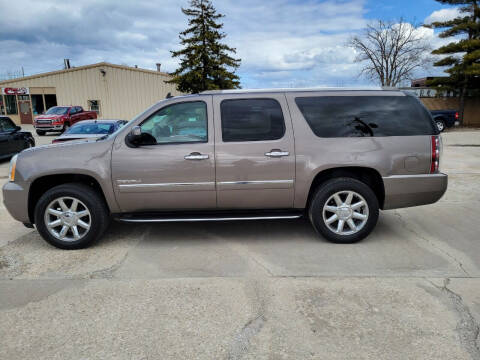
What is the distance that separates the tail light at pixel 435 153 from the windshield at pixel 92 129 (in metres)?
7.87

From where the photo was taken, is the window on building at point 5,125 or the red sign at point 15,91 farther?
the red sign at point 15,91

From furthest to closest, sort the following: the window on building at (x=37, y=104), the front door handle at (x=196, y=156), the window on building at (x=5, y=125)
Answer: the window on building at (x=37, y=104) < the window on building at (x=5, y=125) < the front door handle at (x=196, y=156)

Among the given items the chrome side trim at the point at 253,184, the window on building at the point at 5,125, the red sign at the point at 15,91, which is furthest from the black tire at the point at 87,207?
the red sign at the point at 15,91

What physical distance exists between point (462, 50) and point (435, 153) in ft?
79.5

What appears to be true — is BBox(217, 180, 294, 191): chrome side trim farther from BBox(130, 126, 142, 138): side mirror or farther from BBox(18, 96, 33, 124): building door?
BBox(18, 96, 33, 124): building door

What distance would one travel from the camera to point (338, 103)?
173 inches

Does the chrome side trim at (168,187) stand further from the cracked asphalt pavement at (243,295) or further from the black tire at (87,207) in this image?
the cracked asphalt pavement at (243,295)

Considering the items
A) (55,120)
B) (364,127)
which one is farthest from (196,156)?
(55,120)

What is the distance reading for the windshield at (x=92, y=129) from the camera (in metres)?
9.59

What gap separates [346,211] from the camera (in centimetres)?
439

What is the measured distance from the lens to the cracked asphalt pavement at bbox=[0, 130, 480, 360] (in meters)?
2.55

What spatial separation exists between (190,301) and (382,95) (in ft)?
10.6

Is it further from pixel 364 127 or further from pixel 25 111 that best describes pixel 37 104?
pixel 364 127

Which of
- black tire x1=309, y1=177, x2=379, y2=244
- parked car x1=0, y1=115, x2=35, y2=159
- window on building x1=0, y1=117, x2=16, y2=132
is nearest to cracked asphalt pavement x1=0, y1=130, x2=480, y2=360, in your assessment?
black tire x1=309, y1=177, x2=379, y2=244
